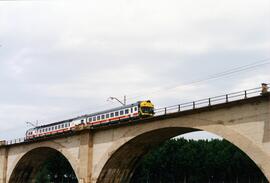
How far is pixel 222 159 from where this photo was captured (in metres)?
93.6

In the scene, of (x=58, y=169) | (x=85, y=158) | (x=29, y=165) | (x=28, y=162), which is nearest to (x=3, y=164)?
(x=28, y=162)

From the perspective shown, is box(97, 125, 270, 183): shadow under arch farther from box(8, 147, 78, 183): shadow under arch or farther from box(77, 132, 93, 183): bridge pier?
box(8, 147, 78, 183): shadow under arch

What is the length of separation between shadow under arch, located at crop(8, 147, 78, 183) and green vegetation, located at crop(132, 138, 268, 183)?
30.6 metres

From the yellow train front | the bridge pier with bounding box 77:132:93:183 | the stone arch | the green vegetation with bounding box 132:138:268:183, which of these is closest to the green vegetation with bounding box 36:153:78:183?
the green vegetation with bounding box 132:138:268:183

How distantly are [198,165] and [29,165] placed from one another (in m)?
38.5

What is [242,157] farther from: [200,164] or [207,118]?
[207,118]

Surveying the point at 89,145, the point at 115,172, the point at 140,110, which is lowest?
the point at 115,172

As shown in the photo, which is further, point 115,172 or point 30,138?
point 30,138

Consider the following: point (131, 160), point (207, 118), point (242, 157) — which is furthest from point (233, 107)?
point (242, 157)

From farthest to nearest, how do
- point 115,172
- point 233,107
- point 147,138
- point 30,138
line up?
1. point 30,138
2. point 115,172
3. point 147,138
4. point 233,107

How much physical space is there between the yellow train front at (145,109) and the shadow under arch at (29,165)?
2484 centimetres

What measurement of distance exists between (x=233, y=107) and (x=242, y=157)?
56.4 metres

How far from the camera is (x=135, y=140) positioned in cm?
4856

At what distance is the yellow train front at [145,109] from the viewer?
50.2 meters
